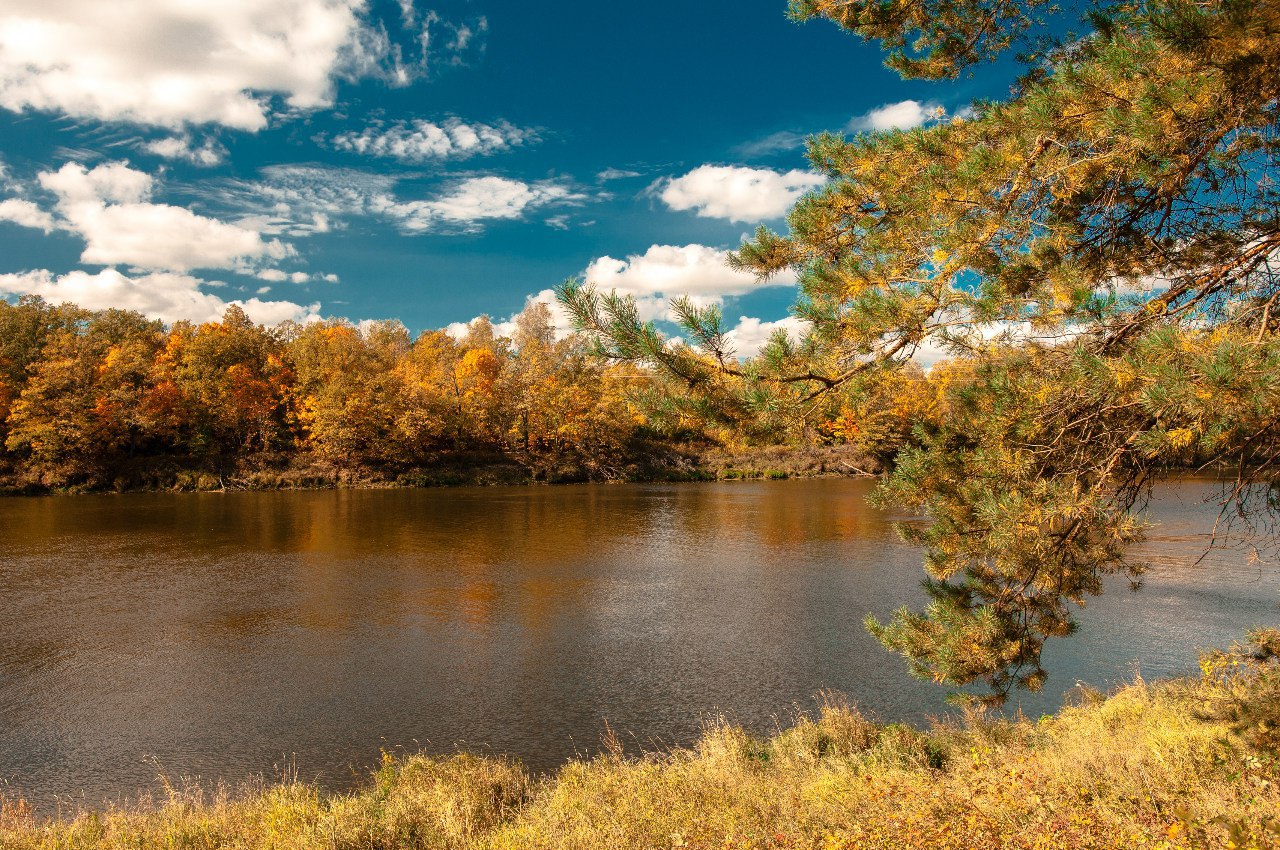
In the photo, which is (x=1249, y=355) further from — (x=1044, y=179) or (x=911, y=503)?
(x=911, y=503)

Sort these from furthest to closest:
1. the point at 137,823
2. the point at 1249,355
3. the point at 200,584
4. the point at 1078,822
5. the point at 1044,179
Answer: the point at 200,584 → the point at 137,823 → the point at 1044,179 → the point at 1078,822 → the point at 1249,355

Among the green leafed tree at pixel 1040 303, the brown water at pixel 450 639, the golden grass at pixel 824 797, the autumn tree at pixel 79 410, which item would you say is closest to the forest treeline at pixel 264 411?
the autumn tree at pixel 79 410

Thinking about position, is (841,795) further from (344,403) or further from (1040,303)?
(344,403)

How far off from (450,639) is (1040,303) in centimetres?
1112

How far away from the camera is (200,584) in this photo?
57.1 feet

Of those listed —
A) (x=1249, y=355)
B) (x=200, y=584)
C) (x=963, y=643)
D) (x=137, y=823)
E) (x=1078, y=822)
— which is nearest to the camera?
(x=1249, y=355)

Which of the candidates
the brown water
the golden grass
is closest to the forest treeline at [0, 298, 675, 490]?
the brown water

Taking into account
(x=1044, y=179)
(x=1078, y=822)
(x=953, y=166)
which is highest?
(x=953, y=166)

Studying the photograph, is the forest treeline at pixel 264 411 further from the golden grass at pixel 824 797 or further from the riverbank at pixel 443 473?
the golden grass at pixel 824 797

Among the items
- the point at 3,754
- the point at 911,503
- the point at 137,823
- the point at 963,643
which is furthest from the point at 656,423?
the point at 3,754

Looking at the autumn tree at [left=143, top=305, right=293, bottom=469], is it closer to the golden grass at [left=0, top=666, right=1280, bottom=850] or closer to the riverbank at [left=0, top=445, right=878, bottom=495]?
the riverbank at [left=0, top=445, right=878, bottom=495]

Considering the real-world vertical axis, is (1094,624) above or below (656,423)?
below

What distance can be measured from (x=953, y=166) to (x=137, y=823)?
28.2 feet

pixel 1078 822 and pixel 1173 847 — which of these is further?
pixel 1078 822
